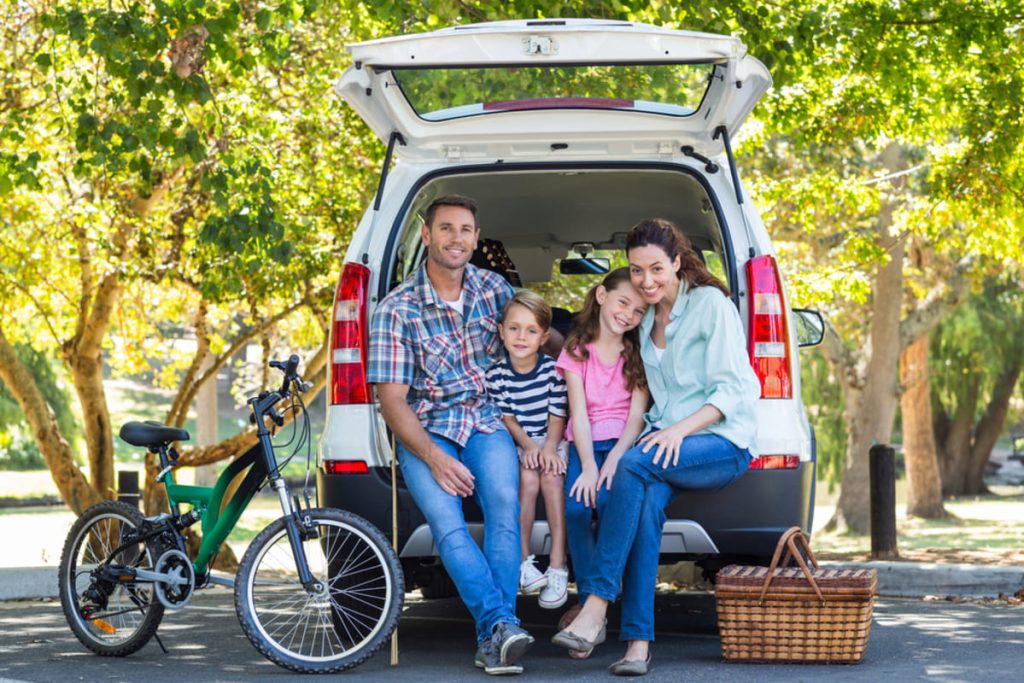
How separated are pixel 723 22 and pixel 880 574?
12.0 ft

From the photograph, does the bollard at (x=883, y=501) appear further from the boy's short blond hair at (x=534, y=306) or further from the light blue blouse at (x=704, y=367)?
the boy's short blond hair at (x=534, y=306)

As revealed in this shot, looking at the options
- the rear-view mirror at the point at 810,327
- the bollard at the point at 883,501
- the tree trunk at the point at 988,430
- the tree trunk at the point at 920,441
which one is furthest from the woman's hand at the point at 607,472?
the tree trunk at the point at 988,430

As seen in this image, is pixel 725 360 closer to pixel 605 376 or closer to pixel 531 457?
pixel 605 376

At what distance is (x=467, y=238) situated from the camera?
5.92m

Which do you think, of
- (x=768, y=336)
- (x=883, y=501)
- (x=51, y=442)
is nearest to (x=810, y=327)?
(x=768, y=336)

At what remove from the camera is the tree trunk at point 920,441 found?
23.0 metres

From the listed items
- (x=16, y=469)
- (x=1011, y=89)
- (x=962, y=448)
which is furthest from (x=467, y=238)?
(x=16, y=469)

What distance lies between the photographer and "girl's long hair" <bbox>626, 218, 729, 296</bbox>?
5.81 meters

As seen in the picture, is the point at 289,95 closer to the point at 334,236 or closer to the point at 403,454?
the point at 334,236

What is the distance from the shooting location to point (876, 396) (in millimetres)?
20453

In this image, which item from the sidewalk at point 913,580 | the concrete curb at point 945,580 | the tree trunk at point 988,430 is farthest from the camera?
the tree trunk at point 988,430

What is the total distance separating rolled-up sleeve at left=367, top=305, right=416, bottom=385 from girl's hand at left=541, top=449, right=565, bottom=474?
22.7 inches

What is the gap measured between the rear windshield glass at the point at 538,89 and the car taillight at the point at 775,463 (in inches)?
54.4

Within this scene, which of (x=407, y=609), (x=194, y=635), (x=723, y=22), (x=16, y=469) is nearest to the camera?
(x=194, y=635)
